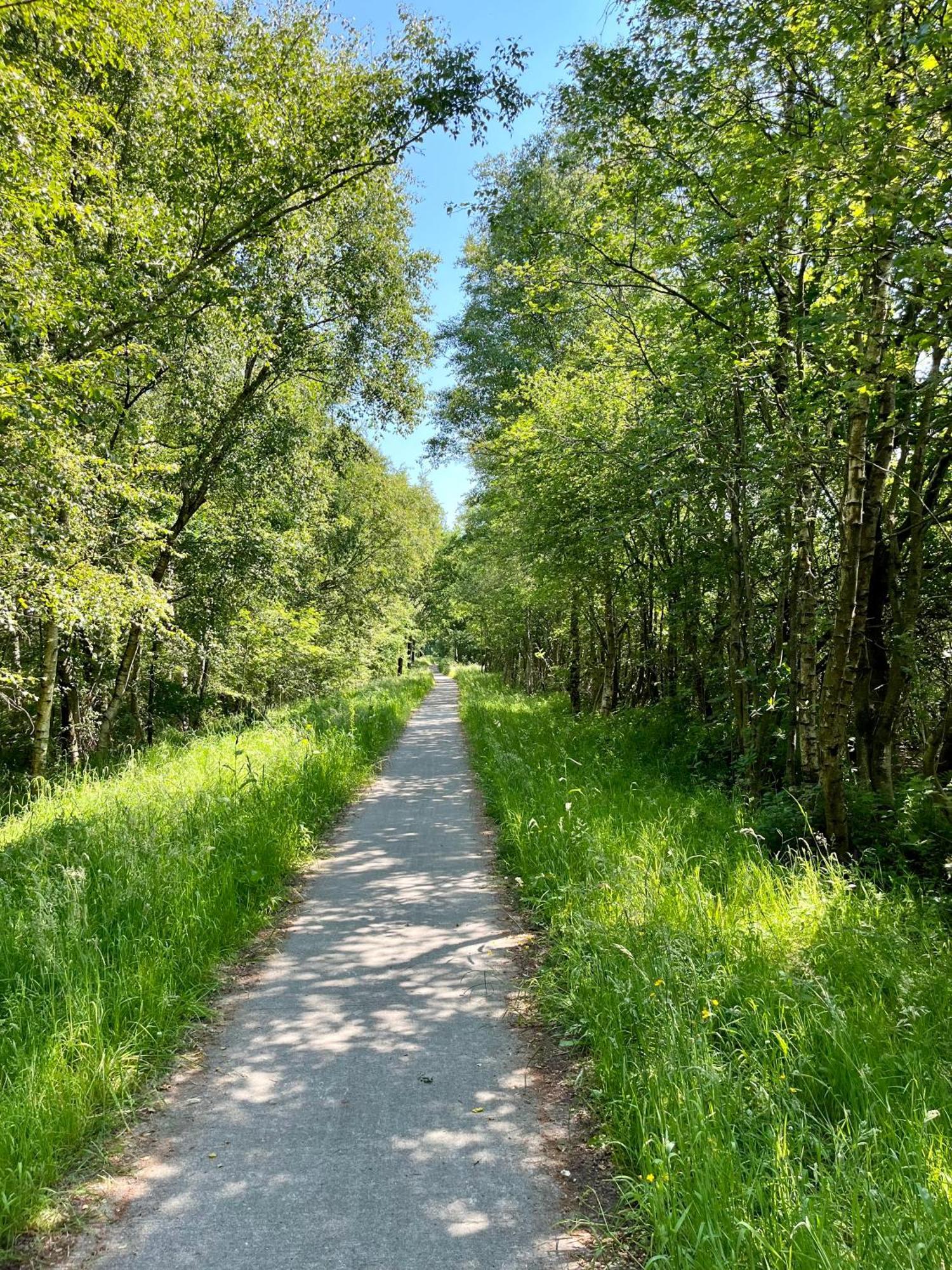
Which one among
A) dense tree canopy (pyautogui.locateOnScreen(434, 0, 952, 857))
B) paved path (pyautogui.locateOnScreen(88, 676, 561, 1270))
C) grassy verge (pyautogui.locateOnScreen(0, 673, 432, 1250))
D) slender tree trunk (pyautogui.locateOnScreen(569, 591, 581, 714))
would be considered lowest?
paved path (pyautogui.locateOnScreen(88, 676, 561, 1270))

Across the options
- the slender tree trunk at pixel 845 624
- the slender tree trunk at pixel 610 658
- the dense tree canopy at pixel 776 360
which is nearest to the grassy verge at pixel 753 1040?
the slender tree trunk at pixel 845 624

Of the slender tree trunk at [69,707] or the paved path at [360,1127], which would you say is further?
the slender tree trunk at [69,707]

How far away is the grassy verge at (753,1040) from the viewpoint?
6.48 feet

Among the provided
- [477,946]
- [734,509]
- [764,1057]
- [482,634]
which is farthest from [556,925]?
[482,634]

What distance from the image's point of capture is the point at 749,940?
11.8ft

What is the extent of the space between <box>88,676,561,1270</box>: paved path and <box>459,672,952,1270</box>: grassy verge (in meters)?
0.44

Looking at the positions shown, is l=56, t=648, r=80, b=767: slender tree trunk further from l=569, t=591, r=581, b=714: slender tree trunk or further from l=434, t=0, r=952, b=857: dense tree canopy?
l=569, t=591, r=581, b=714: slender tree trunk

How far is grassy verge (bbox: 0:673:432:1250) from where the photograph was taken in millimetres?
2660

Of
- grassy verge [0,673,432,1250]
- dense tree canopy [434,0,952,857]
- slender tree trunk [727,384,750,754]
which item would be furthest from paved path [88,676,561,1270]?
slender tree trunk [727,384,750,754]

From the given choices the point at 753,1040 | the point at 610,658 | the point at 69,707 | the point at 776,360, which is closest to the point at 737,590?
the point at 776,360

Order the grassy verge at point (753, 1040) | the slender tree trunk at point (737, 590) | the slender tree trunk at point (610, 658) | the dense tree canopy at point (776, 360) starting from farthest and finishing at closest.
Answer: the slender tree trunk at point (610, 658), the slender tree trunk at point (737, 590), the dense tree canopy at point (776, 360), the grassy verge at point (753, 1040)

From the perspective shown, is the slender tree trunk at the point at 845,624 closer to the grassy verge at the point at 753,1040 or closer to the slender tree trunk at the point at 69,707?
the grassy verge at the point at 753,1040

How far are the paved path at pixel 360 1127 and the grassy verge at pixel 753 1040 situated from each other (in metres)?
0.44

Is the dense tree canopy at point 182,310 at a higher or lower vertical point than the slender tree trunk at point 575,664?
higher
